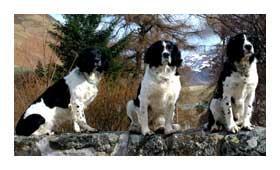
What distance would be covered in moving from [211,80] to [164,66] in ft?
14.6

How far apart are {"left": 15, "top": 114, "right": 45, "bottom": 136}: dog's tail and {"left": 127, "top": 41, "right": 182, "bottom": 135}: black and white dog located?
1534 mm

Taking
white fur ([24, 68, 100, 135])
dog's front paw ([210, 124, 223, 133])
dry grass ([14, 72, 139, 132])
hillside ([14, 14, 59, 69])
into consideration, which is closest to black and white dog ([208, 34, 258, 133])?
dog's front paw ([210, 124, 223, 133])

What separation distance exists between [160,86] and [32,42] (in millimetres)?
5054

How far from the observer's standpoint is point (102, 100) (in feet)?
33.1

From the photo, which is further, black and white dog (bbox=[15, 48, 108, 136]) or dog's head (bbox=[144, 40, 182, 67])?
black and white dog (bbox=[15, 48, 108, 136])

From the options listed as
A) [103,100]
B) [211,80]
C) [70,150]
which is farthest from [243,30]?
[70,150]

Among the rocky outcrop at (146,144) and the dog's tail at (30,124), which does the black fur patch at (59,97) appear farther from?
the rocky outcrop at (146,144)

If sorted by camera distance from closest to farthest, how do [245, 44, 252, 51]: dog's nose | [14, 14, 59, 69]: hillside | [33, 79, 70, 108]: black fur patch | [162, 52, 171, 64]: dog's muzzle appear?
[245, 44, 252, 51]: dog's nose
[162, 52, 171, 64]: dog's muzzle
[33, 79, 70, 108]: black fur patch
[14, 14, 59, 69]: hillside

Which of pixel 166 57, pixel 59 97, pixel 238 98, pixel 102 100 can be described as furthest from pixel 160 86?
pixel 102 100

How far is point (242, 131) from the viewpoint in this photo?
7312 mm

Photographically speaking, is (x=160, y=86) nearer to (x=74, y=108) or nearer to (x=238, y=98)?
(x=238, y=98)

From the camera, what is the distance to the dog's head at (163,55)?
7317 millimetres

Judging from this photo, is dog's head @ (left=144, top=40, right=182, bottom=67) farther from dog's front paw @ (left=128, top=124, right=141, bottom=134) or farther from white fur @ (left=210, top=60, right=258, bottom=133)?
dog's front paw @ (left=128, top=124, right=141, bottom=134)

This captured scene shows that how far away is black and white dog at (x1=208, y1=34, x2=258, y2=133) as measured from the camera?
23.9 ft
